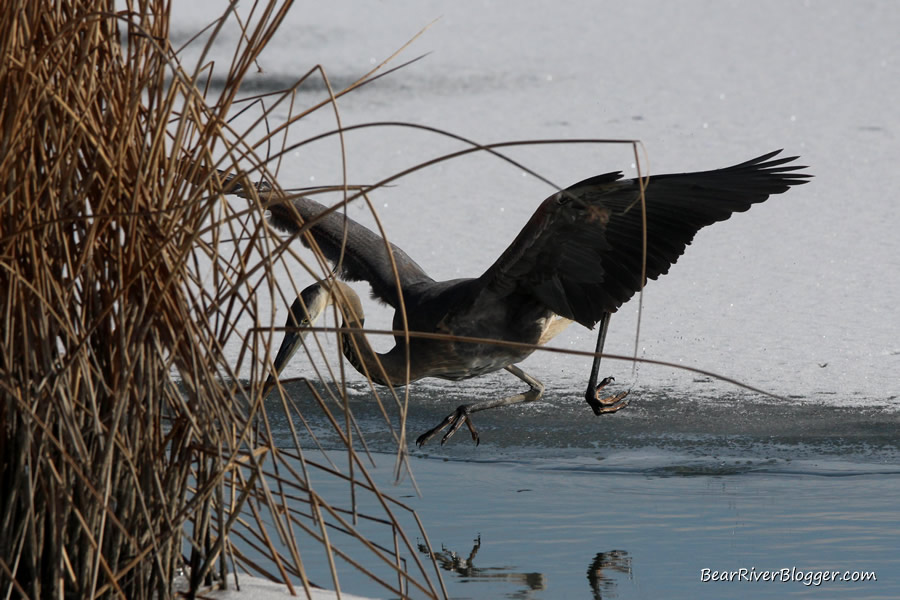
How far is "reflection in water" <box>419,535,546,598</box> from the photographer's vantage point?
120 inches

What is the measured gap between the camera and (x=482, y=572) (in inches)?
125

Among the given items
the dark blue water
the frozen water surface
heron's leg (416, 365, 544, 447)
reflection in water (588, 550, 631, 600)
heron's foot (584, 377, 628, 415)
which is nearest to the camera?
reflection in water (588, 550, 631, 600)

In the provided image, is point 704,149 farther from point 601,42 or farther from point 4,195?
point 4,195

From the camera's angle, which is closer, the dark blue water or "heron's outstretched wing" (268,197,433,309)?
the dark blue water

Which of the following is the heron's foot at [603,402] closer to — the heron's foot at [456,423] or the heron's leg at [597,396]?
the heron's leg at [597,396]

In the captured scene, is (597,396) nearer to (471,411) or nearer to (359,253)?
(471,411)

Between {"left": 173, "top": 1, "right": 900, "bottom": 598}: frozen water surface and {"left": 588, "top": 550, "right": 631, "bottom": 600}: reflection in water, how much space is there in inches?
0.5

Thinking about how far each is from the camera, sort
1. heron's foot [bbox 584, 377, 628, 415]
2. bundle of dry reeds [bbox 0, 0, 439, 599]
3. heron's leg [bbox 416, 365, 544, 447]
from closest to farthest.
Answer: bundle of dry reeds [bbox 0, 0, 439, 599] → heron's leg [bbox 416, 365, 544, 447] → heron's foot [bbox 584, 377, 628, 415]

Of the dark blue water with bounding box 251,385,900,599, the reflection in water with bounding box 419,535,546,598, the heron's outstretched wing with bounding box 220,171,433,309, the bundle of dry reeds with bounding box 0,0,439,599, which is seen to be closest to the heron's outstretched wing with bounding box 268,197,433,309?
the heron's outstretched wing with bounding box 220,171,433,309

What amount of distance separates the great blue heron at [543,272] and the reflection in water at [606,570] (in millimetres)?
627

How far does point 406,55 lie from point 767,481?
8086 millimetres

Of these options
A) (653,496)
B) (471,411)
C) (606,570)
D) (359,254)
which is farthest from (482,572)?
(359,254)

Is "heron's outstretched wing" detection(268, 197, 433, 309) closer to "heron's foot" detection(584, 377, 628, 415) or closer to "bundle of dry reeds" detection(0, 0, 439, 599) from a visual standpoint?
"heron's foot" detection(584, 377, 628, 415)

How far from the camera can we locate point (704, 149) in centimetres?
845
